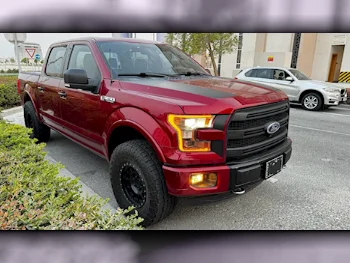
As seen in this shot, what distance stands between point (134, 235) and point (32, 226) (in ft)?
2.62

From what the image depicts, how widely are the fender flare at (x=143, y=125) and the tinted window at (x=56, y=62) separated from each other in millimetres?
1710

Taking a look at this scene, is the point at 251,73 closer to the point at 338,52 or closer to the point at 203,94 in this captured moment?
the point at 203,94

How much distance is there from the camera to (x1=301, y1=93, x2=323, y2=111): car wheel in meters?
8.84

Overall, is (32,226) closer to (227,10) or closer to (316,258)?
(227,10)

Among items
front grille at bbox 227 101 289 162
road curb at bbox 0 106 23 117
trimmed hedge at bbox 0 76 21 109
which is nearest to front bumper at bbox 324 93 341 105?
front grille at bbox 227 101 289 162

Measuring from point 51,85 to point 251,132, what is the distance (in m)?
3.01

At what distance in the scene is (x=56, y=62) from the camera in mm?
4098

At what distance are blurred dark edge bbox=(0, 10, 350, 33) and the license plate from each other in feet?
3.67

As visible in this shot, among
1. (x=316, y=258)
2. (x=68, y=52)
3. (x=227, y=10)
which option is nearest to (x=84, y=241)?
(x=316, y=258)

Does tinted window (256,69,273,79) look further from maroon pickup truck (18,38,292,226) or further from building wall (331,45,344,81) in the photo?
building wall (331,45,344,81)

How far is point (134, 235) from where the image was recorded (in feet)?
7.20

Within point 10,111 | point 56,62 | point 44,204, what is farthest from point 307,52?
point 44,204

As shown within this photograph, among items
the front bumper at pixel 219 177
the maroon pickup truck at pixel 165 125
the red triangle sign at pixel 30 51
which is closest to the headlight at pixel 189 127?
the maroon pickup truck at pixel 165 125

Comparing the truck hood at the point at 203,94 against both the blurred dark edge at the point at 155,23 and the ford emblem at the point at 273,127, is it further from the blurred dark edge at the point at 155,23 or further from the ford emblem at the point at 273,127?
the blurred dark edge at the point at 155,23
